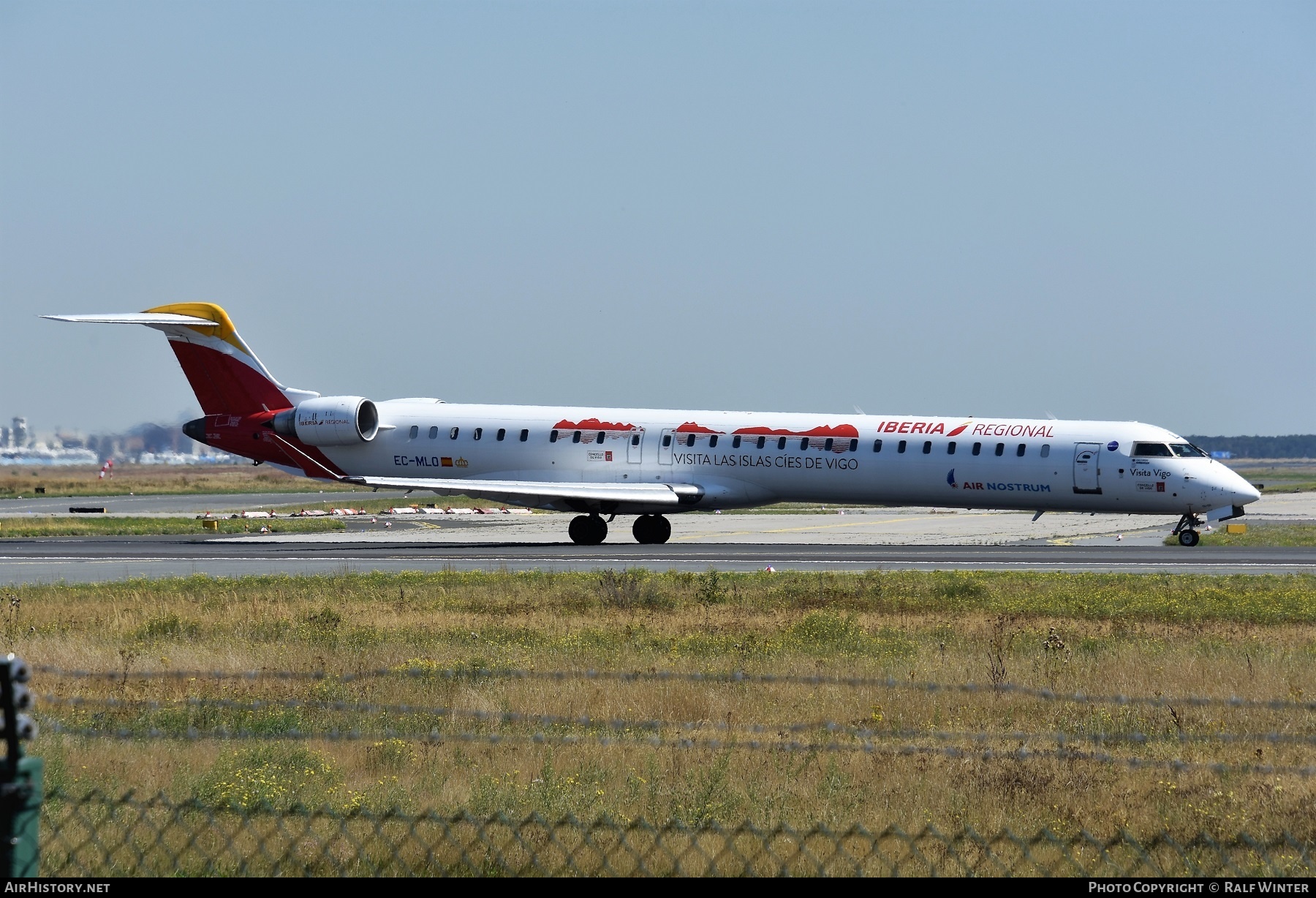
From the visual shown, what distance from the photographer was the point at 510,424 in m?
38.4

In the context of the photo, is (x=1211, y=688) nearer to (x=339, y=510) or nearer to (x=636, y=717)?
(x=636, y=717)

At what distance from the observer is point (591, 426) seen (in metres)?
37.6

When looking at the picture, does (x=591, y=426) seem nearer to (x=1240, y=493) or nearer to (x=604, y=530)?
(x=604, y=530)

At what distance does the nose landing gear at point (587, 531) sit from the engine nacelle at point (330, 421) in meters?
6.25

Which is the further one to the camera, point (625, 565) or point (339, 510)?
point (339, 510)

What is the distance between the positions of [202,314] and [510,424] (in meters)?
9.67

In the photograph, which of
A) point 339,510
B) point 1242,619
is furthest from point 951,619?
point 339,510

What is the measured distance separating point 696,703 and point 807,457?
22.9 m

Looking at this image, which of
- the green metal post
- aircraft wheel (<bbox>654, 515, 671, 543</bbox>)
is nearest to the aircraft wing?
aircraft wheel (<bbox>654, 515, 671, 543</bbox>)

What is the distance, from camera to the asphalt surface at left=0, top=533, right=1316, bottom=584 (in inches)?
1150

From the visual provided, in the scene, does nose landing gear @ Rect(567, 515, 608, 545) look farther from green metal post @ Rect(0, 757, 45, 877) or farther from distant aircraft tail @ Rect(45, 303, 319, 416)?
green metal post @ Rect(0, 757, 45, 877)

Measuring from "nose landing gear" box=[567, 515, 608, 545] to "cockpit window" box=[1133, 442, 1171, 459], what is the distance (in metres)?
13.3

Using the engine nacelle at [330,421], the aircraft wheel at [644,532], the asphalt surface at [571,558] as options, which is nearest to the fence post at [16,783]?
the asphalt surface at [571,558]

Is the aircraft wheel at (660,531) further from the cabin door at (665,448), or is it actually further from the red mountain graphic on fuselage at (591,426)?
the red mountain graphic on fuselage at (591,426)
